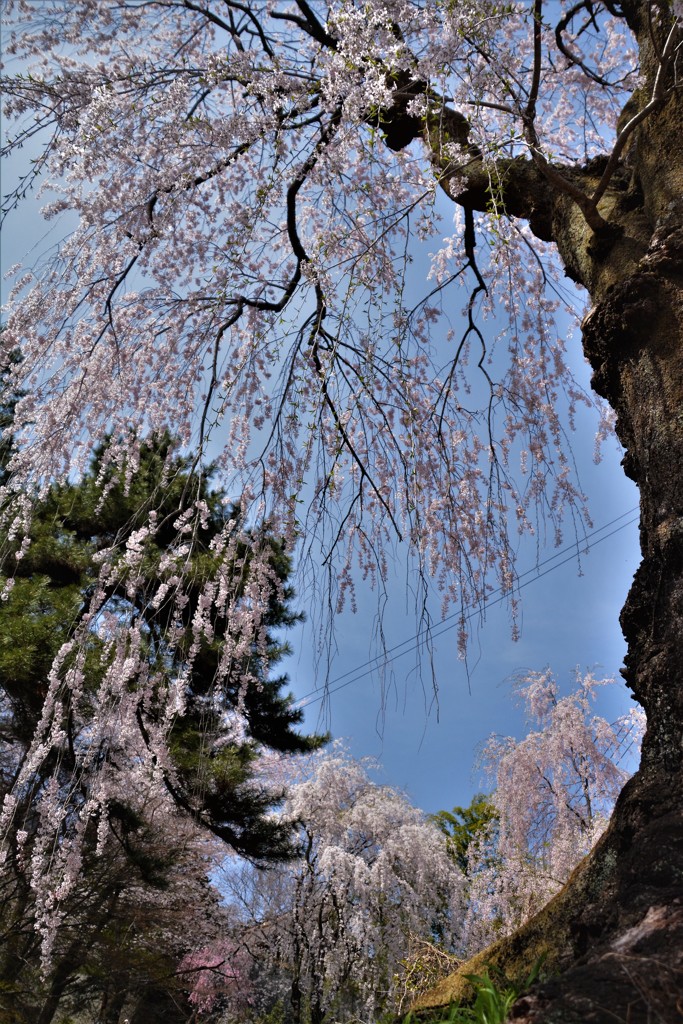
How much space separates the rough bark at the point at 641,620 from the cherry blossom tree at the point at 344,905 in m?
5.79

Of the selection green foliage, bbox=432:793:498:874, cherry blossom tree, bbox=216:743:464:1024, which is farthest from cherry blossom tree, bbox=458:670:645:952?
green foliage, bbox=432:793:498:874

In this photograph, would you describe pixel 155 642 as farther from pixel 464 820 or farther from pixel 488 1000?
pixel 464 820

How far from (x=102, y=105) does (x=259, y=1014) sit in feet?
33.3

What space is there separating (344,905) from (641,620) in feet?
27.4

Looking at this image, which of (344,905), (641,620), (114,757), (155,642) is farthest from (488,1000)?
(344,905)

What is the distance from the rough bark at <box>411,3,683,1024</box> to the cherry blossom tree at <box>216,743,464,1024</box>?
5793 millimetres

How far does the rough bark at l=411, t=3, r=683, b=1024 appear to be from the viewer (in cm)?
129

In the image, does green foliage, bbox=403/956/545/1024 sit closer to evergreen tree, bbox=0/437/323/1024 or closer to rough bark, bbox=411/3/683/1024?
rough bark, bbox=411/3/683/1024

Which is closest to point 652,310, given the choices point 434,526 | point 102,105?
point 434,526

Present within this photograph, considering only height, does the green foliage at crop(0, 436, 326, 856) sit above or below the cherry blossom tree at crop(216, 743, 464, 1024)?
above

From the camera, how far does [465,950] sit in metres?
8.81

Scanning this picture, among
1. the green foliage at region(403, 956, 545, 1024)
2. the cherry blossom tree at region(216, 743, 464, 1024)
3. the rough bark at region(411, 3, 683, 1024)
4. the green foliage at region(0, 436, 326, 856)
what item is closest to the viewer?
the rough bark at region(411, 3, 683, 1024)

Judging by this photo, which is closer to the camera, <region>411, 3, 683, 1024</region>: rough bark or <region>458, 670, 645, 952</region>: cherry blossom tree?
<region>411, 3, 683, 1024</region>: rough bark

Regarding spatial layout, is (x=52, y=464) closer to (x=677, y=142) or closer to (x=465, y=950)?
(x=677, y=142)
